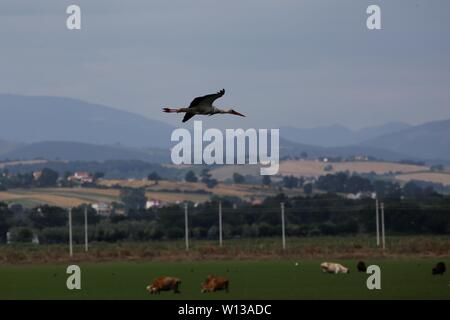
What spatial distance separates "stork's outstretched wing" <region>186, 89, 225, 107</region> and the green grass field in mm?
3881

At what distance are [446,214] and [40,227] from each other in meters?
21.8

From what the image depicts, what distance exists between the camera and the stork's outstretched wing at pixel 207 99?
96.2 feet

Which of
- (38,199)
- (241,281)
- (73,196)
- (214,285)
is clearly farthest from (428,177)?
(214,285)

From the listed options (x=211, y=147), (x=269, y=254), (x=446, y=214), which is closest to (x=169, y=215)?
(x=446, y=214)

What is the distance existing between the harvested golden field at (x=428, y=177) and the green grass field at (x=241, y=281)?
90.6m

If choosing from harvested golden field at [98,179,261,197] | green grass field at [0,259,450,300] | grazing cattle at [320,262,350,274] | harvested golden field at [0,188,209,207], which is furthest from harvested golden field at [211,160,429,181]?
grazing cattle at [320,262,350,274]

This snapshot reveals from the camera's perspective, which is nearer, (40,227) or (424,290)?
(424,290)

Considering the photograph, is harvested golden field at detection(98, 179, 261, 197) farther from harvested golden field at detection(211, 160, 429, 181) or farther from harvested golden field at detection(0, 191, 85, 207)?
harvested golden field at detection(211, 160, 429, 181)

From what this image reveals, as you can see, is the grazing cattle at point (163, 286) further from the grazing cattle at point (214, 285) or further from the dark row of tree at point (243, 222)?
the dark row of tree at point (243, 222)

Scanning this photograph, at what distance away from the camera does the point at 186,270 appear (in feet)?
132

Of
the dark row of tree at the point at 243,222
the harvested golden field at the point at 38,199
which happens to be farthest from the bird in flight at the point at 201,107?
the harvested golden field at the point at 38,199

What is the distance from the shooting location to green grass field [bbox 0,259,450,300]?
30.3 metres

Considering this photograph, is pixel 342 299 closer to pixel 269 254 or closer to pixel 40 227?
pixel 269 254

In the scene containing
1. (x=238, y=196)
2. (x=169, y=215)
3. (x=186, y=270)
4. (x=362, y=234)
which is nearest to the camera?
(x=186, y=270)
